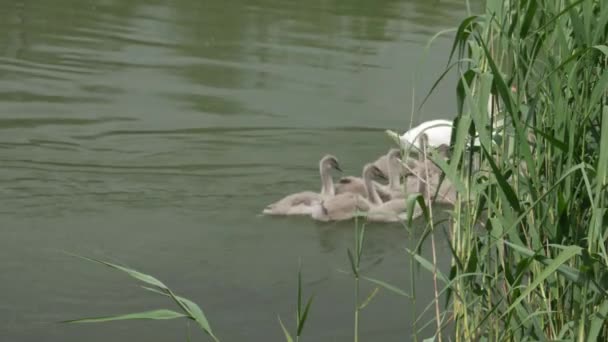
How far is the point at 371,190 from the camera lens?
6.76m

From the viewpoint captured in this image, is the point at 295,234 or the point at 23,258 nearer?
the point at 23,258

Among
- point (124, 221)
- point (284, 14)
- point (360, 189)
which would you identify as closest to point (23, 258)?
point (124, 221)

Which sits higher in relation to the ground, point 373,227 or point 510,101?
point 510,101

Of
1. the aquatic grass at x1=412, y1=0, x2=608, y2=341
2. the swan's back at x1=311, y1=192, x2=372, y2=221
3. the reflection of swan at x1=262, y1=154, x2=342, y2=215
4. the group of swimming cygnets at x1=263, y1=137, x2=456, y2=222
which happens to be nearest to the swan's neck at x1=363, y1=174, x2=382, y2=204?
the group of swimming cygnets at x1=263, y1=137, x2=456, y2=222

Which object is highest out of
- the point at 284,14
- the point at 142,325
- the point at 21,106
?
the point at 284,14

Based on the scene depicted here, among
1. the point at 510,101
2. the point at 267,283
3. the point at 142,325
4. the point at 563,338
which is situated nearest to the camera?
the point at 510,101

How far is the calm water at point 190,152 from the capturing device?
205 inches

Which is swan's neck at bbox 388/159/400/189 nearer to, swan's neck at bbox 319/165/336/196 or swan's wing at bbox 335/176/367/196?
swan's wing at bbox 335/176/367/196

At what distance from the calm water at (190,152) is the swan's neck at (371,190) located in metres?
0.20

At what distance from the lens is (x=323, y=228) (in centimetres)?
652

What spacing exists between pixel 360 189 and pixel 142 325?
2.28 m

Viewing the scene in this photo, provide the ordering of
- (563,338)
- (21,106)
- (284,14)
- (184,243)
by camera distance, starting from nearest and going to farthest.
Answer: (563,338) → (184,243) → (21,106) → (284,14)

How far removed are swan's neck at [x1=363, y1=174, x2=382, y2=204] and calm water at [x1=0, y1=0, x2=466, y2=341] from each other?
20 centimetres

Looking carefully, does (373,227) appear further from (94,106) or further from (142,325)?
(94,106)
